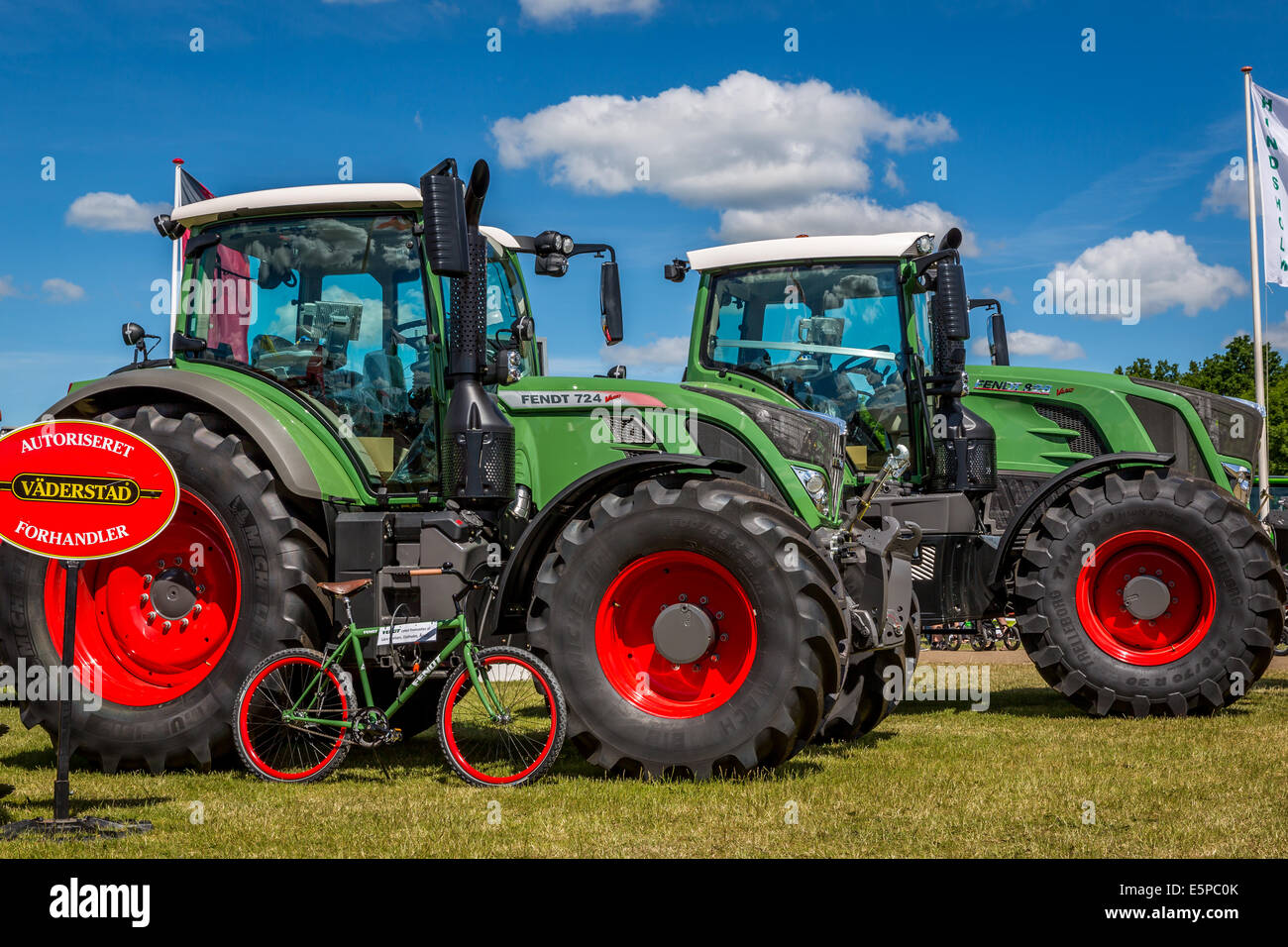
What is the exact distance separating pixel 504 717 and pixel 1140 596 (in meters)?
5.05

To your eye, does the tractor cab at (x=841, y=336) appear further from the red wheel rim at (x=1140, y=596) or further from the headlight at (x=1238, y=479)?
the headlight at (x=1238, y=479)

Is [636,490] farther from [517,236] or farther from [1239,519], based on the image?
[1239,519]

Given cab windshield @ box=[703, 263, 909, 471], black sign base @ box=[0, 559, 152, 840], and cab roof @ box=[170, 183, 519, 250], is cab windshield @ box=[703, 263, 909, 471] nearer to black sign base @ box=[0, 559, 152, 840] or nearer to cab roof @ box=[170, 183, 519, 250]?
cab roof @ box=[170, 183, 519, 250]

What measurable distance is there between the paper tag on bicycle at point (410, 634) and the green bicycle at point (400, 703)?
0.08ft

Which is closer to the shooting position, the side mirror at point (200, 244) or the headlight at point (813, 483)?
the headlight at point (813, 483)

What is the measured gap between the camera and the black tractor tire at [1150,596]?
30.6 feet

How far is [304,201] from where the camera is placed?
785 centimetres

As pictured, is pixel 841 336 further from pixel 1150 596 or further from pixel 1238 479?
pixel 1238 479

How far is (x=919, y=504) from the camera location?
10375 mm

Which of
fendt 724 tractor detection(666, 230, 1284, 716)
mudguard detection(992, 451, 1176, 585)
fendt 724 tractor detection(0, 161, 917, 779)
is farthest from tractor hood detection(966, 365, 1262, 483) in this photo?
fendt 724 tractor detection(0, 161, 917, 779)

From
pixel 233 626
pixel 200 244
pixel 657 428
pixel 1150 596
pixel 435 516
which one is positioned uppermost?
pixel 200 244

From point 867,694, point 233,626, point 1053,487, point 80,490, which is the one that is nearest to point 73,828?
point 80,490

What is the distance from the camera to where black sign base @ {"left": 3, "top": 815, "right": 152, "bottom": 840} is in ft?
18.9

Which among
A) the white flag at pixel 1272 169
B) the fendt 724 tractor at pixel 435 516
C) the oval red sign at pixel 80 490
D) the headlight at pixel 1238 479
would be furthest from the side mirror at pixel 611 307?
the white flag at pixel 1272 169
